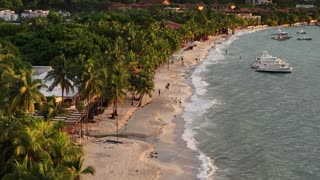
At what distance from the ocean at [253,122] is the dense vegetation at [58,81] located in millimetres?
9605

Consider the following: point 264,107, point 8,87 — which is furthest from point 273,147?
point 8,87

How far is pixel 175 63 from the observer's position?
128 m

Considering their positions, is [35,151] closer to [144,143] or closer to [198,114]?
[144,143]

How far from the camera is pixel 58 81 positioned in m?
64.2

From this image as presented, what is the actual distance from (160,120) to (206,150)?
13108 millimetres

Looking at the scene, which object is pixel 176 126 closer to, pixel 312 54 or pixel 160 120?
pixel 160 120

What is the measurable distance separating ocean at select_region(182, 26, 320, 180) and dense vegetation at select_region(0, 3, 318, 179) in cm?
961

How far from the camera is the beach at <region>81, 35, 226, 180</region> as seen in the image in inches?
2050

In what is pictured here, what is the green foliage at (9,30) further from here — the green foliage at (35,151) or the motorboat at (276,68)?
the green foliage at (35,151)

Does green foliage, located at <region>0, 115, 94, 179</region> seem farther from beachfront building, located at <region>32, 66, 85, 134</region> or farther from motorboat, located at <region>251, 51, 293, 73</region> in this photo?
motorboat, located at <region>251, 51, 293, 73</region>

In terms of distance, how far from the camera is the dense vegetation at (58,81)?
119 ft

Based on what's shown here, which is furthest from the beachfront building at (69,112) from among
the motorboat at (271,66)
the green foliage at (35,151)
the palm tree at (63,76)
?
the motorboat at (271,66)

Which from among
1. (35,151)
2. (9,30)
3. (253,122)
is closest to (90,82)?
(253,122)

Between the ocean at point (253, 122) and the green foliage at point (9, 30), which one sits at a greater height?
the green foliage at point (9, 30)
